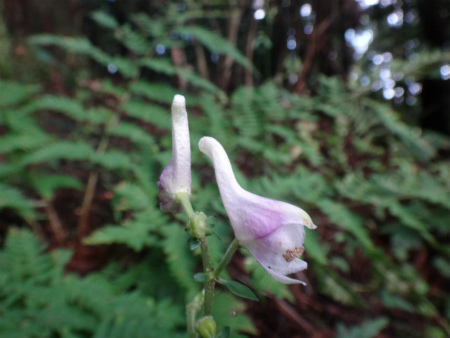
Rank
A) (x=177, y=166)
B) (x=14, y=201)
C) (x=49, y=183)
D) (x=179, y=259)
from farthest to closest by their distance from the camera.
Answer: (x=49, y=183) → (x=14, y=201) → (x=179, y=259) → (x=177, y=166)

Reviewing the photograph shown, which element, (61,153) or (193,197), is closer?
(193,197)

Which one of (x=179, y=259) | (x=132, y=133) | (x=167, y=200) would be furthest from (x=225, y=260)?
(x=132, y=133)

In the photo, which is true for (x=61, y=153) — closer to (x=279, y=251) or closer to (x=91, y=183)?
(x=91, y=183)

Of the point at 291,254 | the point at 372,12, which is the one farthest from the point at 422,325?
the point at 372,12

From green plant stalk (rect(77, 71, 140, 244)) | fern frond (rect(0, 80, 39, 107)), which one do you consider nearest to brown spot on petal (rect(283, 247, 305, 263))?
green plant stalk (rect(77, 71, 140, 244))

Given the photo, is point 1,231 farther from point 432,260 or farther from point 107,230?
point 432,260

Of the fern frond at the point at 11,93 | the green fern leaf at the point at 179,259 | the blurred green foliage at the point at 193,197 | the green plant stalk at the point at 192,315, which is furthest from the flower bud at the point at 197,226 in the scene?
the fern frond at the point at 11,93

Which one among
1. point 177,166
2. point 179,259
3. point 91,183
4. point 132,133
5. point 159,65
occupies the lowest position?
point 179,259
